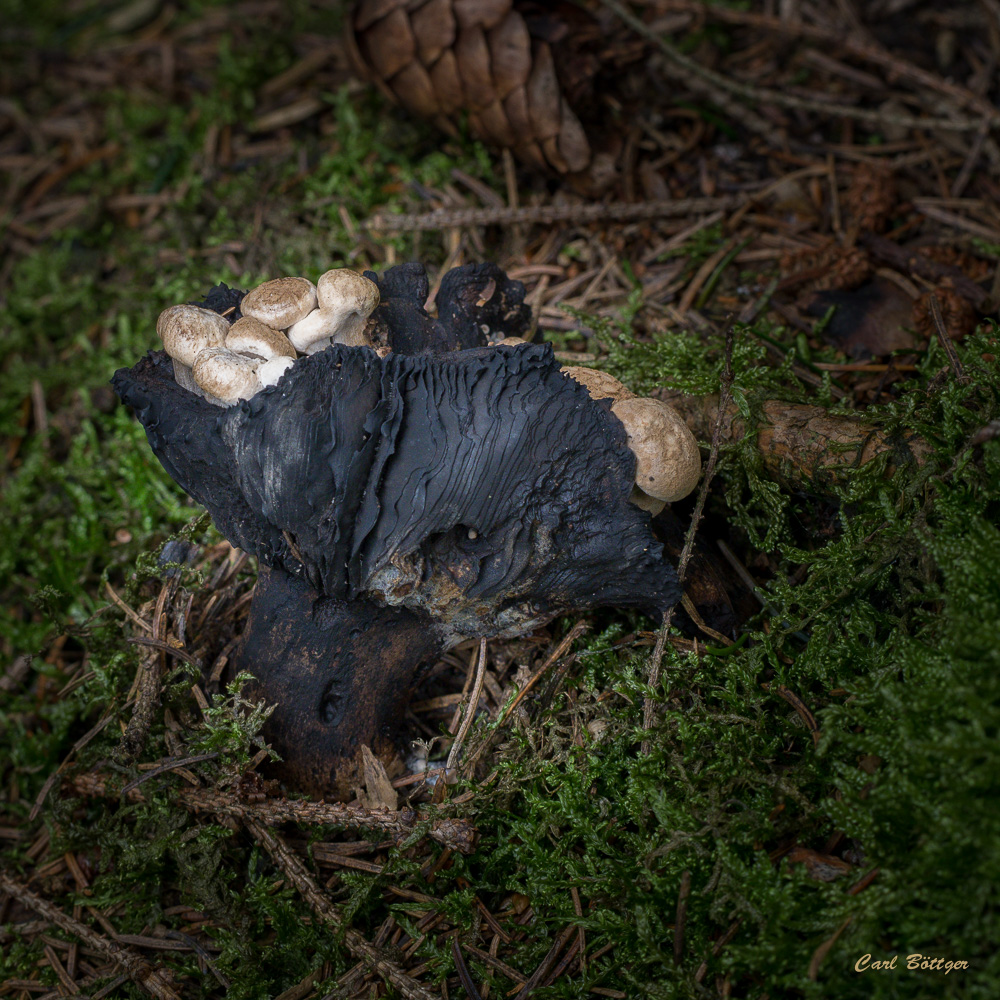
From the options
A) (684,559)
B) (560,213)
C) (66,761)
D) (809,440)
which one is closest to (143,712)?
(66,761)

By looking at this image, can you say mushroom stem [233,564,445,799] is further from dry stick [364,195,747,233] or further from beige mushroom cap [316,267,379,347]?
dry stick [364,195,747,233]

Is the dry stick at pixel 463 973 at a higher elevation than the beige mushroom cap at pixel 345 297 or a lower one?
lower

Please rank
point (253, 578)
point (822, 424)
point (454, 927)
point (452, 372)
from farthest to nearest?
1. point (253, 578)
2. point (822, 424)
3. point (454, 927)
4. point (452, 372)

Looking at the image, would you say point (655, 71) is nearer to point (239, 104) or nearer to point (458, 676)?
point (239, 104)

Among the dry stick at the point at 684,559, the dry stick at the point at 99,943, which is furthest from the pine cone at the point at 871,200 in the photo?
the dry stick at the point at 99,943

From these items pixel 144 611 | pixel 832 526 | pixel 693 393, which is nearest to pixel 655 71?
pixel 693 393

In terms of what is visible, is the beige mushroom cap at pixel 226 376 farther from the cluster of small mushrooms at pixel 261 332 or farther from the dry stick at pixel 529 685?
the dry stick at pixel 529 685
